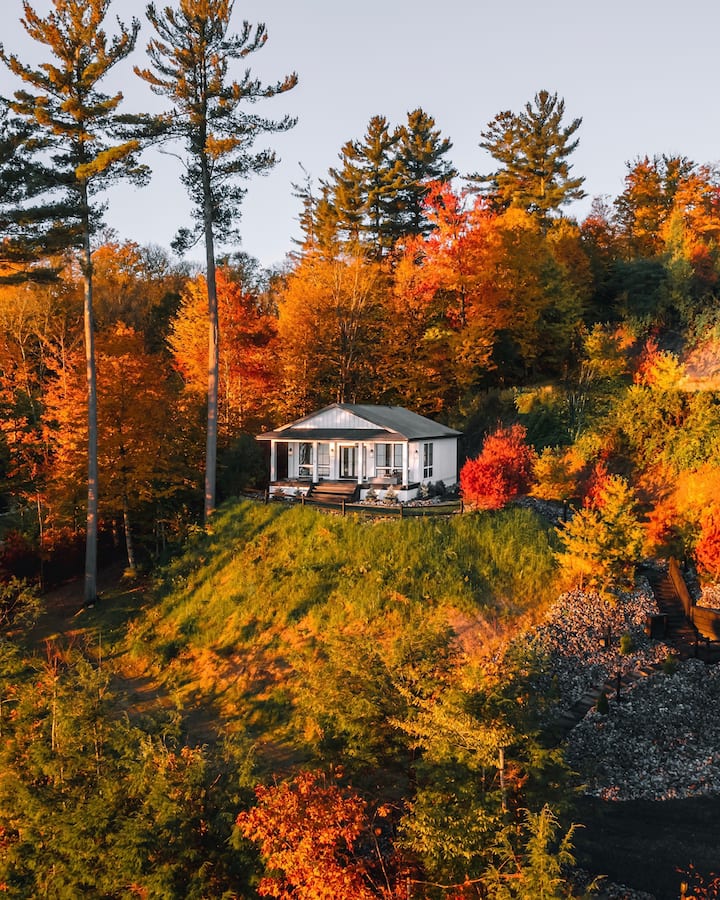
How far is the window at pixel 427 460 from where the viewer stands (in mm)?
30969

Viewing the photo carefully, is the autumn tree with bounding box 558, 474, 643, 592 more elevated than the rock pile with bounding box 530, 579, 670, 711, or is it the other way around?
the autumn tree with bounding box 558, 474, 643, 592

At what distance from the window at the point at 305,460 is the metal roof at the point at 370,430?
1.08 meters

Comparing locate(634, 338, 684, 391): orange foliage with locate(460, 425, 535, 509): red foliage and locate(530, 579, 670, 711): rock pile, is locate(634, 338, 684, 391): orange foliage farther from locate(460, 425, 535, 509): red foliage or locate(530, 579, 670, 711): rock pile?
locate(530, 579, 670, 711): rock pile

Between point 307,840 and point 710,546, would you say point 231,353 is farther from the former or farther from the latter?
point 307,840

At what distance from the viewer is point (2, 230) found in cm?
2488

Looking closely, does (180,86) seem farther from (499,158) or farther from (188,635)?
(499,158)

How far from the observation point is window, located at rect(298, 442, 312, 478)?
32.8 m

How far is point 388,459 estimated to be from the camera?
31.4 metres

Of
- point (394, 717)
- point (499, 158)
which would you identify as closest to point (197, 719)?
point (394, 717)

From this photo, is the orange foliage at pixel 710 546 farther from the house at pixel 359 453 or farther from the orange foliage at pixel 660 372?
the house at pixel 359 453

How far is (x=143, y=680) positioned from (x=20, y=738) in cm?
1064

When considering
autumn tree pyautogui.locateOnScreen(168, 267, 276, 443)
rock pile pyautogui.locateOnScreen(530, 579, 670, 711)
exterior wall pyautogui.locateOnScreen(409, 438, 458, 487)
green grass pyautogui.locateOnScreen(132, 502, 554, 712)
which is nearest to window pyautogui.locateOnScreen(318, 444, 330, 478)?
exterior wall pyautogui.locateOnScreen(409, 438, 458, 487)

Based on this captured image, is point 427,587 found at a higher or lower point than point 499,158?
lower

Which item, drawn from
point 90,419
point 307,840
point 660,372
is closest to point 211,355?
point 90,419
